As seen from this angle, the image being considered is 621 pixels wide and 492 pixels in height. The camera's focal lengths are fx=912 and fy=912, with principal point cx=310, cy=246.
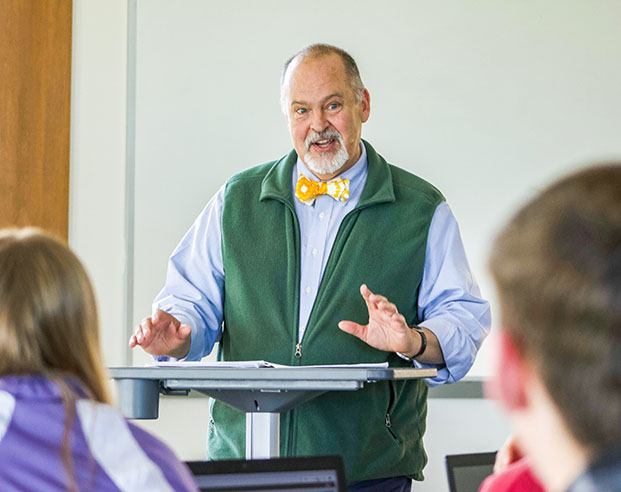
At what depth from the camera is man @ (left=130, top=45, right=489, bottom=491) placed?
2.52 metres

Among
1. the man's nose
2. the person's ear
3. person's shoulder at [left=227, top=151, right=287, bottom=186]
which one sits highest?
the person's ear

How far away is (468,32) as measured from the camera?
386cm

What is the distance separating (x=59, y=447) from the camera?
3.72 feet

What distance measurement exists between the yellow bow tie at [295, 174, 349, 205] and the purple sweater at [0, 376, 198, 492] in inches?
65.1

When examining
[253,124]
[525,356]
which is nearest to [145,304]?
[253,124]

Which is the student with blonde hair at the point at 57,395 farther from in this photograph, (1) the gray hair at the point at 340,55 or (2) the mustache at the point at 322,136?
(1) the gray hair at the point at 340,55

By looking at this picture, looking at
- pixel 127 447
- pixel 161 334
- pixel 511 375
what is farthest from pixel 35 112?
pixel 511 375

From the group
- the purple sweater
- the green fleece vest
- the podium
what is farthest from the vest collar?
the purple sweater

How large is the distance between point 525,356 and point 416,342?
5.26 ft

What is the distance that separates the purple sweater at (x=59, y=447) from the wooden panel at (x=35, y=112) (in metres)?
2.96

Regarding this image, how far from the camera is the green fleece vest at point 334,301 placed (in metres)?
2.52

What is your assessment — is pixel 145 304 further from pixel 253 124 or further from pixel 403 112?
pixel 403 112

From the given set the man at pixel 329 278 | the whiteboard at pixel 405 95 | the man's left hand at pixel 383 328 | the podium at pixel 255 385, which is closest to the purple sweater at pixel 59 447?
the podium at pixel 255 385

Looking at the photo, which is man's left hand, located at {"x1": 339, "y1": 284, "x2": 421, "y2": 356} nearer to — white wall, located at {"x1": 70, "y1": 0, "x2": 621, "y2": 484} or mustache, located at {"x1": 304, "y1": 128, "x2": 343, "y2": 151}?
mustache, located at {"x1": 304, "y1": 128, "x2": 343, "y2": 151}
